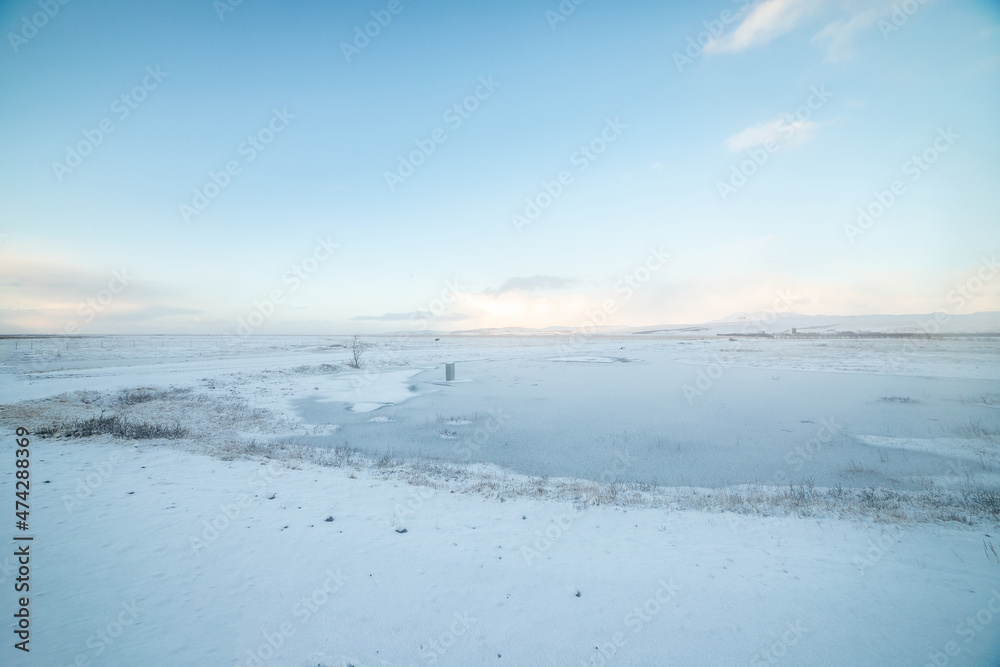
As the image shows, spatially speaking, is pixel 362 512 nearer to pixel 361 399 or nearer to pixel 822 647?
pixel 822 647

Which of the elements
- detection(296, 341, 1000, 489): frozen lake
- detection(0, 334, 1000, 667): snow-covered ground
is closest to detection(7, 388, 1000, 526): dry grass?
detection(0, 334, 1000, 667): snow-covered ground

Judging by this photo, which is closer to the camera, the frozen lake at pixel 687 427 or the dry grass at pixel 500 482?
the dry grass at pixel 500 482

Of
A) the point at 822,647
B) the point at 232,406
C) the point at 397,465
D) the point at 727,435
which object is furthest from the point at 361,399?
the point at 822,647

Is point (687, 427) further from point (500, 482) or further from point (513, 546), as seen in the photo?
point (513, 546)

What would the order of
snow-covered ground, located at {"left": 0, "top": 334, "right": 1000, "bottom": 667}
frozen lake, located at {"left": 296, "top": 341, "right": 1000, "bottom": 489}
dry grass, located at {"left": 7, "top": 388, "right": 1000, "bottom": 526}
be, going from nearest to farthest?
1. snow-covered ground, located at {"left": 0, "top": 334, "right": 1000, "bottom": 667}
2. dry grass, located at {"left": 7, "top": 388, "right": 1000, "bottom": 526}
3. frozen lake, located at {"left": 296, "top": 341, "right": 1000, "bottom": 489}

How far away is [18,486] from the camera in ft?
24.2

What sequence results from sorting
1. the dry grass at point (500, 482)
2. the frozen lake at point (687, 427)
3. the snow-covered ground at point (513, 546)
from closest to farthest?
the snow-covered ground at point (513, 546), the dry grass at point (500, 482), the frozen lake at point (687, 427)

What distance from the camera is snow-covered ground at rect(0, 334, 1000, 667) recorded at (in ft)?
13.3

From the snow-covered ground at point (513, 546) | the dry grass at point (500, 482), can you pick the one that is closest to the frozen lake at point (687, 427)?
the snow-covered ground at point (513, 546)

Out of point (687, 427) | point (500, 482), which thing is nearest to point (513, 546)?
point (500, 482)

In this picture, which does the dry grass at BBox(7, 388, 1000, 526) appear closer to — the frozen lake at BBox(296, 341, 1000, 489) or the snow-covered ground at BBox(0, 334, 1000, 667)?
the snow-covered ground at BBox(0, 334, 1000, 667)

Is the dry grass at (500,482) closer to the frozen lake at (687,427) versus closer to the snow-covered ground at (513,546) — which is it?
the snow-covered ground at (513,546)

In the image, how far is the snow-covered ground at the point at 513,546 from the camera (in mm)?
A: 4047

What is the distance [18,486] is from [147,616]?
19.1 feet
